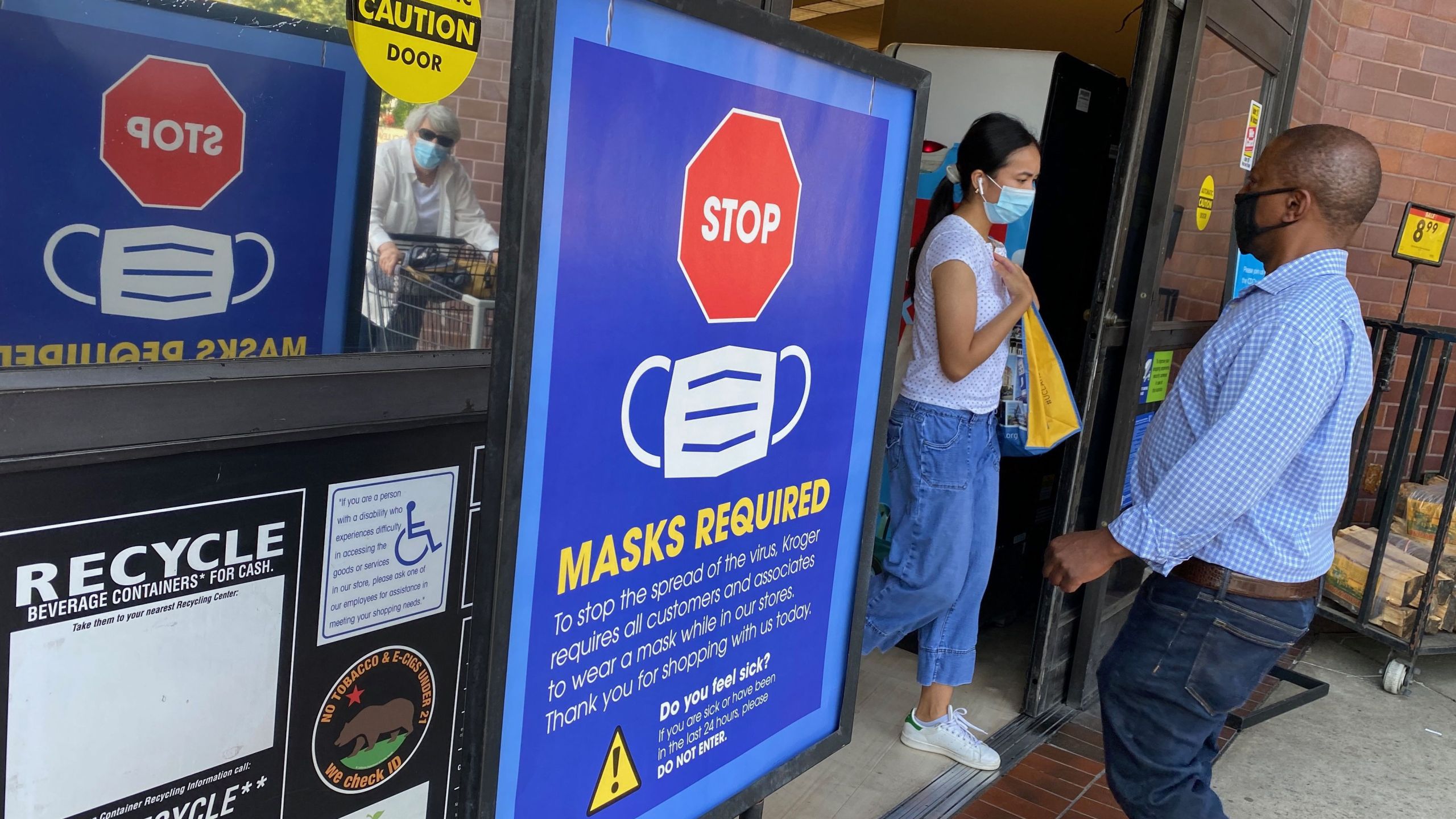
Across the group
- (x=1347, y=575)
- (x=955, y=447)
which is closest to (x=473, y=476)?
(x=955, y=447)

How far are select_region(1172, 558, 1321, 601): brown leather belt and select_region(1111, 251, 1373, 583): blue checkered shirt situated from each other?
17mm

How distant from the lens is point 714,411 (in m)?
1.47

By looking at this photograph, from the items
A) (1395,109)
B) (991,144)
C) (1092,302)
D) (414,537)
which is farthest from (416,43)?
(1395,109)

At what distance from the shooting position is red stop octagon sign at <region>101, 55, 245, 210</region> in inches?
71.2

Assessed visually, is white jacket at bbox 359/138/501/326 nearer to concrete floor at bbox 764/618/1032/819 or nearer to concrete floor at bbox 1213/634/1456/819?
concrete floor at bbox 764/618/1032/819

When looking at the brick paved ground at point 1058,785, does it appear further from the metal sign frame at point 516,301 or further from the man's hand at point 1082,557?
the metal sign frame at point 516,301

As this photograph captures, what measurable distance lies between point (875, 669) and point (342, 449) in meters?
2.62

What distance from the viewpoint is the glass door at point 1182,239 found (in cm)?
358

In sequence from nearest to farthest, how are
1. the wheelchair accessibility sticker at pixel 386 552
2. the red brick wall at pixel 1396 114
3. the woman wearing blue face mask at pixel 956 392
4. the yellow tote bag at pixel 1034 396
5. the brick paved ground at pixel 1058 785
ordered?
the wheelchair accessibility sticker at pixel 386 552 → the woman wearing blue face mask at pixel 956 392 → the yellow tote bag at pixel 1034 396 → the brick paved ground at pixel 1058 785 → the red brick wall at pixel 1396 114

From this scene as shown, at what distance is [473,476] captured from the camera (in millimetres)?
2170

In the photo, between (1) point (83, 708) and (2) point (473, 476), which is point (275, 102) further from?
(1) point (83, 708)

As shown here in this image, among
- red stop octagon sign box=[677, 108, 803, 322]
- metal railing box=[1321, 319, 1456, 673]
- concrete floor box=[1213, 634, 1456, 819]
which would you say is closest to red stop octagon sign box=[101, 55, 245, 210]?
red stop octagon sign box=[677, 108, 803, 322]

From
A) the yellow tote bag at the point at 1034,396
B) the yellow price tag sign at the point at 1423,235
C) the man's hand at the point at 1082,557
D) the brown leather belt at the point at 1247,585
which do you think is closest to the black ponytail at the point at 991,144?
the yellow tote bag at the point at 1034,396

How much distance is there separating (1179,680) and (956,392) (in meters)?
0.95
